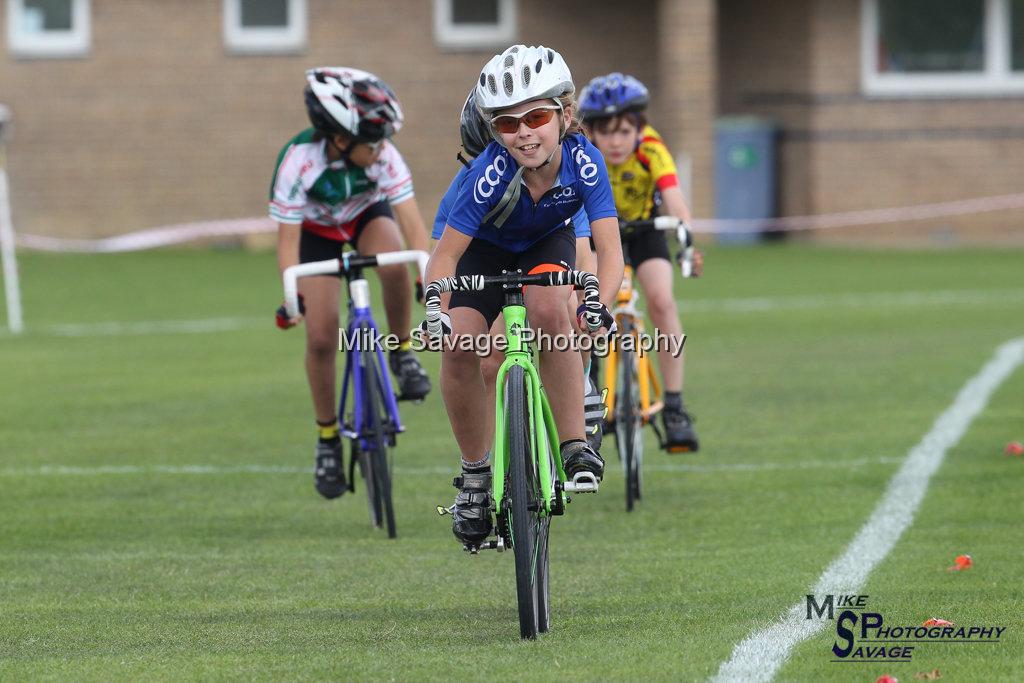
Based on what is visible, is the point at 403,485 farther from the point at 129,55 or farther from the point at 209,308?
the point at 129,55

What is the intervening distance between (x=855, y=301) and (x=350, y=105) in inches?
522

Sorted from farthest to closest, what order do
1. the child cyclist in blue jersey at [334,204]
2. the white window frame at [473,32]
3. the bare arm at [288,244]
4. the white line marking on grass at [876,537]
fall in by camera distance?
1. the white window frame at [473,32]
2. the bare arm at [288,244]
3. the child cyclist in blue jersey at [334,204]
4. the white line marking on grass at [876,537]

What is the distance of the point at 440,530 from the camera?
8.95 metres

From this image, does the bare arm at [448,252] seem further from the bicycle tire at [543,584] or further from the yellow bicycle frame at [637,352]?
the yellow bicycle frame at [637,352]

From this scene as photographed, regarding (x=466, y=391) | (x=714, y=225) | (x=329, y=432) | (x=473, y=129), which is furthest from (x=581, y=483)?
(x=714, y=225)

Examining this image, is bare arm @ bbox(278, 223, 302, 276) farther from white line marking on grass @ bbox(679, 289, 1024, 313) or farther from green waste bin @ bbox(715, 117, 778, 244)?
green waste bin @ bbox(715, 117, 778, 244)

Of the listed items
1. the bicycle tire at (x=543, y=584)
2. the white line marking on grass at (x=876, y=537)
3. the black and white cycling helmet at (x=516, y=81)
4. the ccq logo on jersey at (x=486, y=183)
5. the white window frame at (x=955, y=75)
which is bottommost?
the white line marking on grass at (x=876, y=537)

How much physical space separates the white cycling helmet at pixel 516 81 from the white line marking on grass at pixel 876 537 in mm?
2032

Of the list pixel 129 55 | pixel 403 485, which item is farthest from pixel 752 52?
pixel 403 485

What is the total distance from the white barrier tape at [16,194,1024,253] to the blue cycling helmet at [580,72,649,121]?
19553 mm

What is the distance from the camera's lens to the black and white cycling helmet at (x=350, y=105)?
8.96 metres

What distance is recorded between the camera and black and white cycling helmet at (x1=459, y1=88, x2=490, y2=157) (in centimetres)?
764

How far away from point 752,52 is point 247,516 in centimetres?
2312

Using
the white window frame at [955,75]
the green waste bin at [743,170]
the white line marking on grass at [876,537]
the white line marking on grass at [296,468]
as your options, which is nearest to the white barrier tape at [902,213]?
the green waste bin at [743,170]
